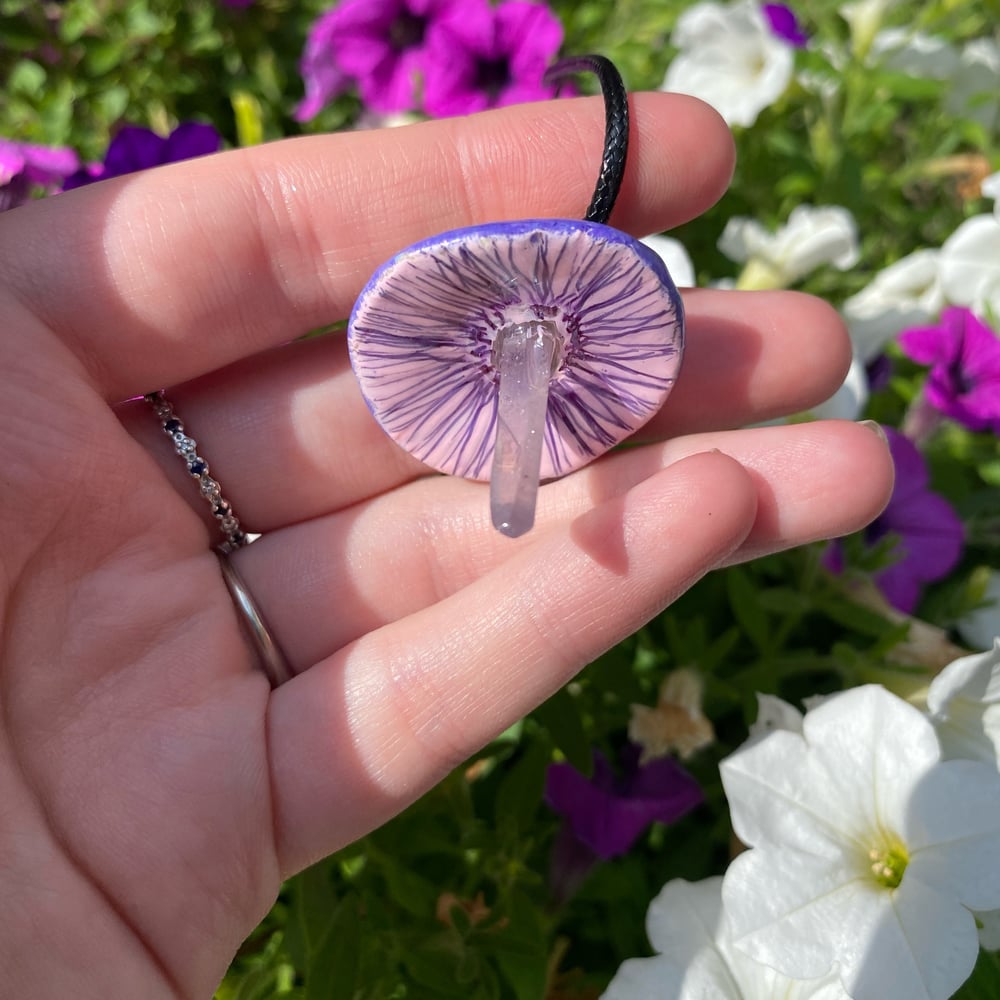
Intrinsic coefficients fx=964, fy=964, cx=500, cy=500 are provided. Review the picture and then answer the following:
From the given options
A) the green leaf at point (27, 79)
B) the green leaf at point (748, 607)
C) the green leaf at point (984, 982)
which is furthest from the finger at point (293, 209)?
the green leaf at point (27, 79)

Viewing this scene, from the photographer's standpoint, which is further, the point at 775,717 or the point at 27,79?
the point at 27,79

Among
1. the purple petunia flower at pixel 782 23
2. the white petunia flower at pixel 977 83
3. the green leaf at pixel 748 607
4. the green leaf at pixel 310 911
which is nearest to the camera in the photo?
the green leaf at pixel 310 911

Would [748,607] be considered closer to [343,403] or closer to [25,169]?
[343,403]

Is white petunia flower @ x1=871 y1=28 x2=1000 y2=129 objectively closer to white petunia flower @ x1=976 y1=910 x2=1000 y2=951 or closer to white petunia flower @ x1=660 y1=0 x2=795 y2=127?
white petunia flower @ x1=660 y1=0 x2=795 y2=127

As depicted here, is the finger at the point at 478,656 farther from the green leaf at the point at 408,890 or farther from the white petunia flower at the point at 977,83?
the white petunia flower at the point at 977,83

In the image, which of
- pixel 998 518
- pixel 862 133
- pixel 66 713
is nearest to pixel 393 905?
pixel 66 713

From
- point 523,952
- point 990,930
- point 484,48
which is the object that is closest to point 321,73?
point 484,48
